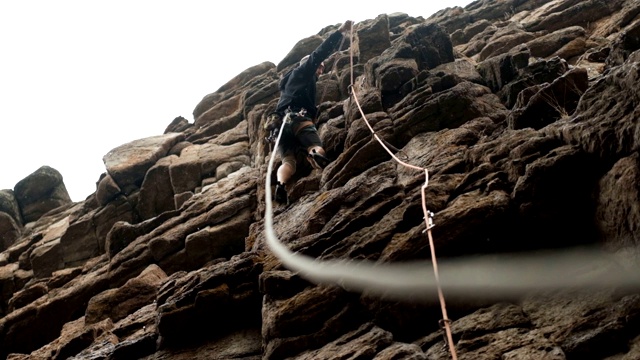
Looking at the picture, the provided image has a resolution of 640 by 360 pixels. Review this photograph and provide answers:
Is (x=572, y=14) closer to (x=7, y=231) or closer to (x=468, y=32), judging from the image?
(x=468, y=32)

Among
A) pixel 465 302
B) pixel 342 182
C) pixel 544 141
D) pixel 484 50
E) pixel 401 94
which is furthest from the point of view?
pixel 484 50

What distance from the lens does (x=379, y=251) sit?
7277mm

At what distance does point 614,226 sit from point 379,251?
287 centimetres

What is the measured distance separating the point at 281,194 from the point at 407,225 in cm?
653

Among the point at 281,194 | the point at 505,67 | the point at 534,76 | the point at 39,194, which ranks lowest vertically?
the point at 281,194

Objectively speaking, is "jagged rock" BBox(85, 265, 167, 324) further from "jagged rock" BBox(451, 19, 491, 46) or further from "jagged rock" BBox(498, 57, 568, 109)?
A: "jagged rock" BBox(451, 19, 491, 46)

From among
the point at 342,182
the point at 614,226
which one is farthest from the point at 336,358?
the point at 342,182

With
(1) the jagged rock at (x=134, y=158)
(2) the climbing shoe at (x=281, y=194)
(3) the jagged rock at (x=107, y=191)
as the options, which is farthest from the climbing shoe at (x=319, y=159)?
(3) the jagged rock at (x=107, y=191)

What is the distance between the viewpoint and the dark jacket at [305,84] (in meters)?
15.2

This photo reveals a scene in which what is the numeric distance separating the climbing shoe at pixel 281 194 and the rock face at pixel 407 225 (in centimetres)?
43

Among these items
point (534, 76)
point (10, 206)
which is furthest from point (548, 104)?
point (10, 206)

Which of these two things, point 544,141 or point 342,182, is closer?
point 544,141

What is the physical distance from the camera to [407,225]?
24.4 ft

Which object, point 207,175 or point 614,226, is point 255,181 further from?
point 614,226
